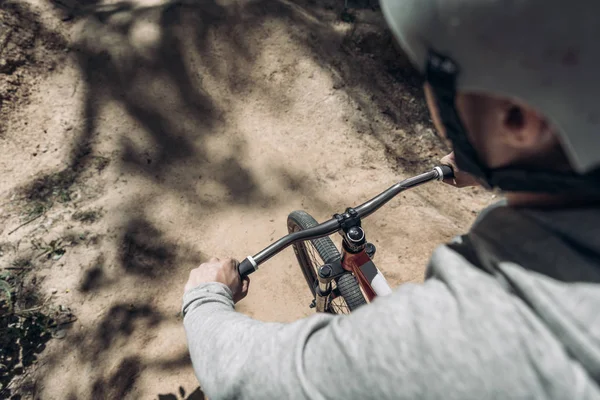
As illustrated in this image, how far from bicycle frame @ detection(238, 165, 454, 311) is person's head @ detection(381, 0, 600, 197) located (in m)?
1.08

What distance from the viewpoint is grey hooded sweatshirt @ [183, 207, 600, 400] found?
61 cm

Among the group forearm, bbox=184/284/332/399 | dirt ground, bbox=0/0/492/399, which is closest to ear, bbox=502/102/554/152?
forearm, bbox=184/284/332/399

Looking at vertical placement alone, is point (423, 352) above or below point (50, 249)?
above

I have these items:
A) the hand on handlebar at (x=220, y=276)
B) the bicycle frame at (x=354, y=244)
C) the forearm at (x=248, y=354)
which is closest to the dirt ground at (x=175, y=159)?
the bicycle frame at (x=354, y=244)

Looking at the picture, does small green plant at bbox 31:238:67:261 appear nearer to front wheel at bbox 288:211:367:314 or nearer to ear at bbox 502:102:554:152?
front wheel at bbox 288:211:367:314

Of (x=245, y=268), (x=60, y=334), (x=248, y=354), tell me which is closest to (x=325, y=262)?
(x=245, y=268)

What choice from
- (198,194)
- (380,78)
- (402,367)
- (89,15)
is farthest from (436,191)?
(89,15)

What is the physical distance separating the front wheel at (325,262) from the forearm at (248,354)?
1.19 meters

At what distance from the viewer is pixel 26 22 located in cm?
415

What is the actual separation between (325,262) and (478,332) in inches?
72.6

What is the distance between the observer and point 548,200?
821mm

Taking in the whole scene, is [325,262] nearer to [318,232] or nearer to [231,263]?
[318,232]

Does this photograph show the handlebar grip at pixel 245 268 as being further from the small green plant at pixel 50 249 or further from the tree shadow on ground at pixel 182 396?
the small green plant at pixel 50 249

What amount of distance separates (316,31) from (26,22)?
349 cm
